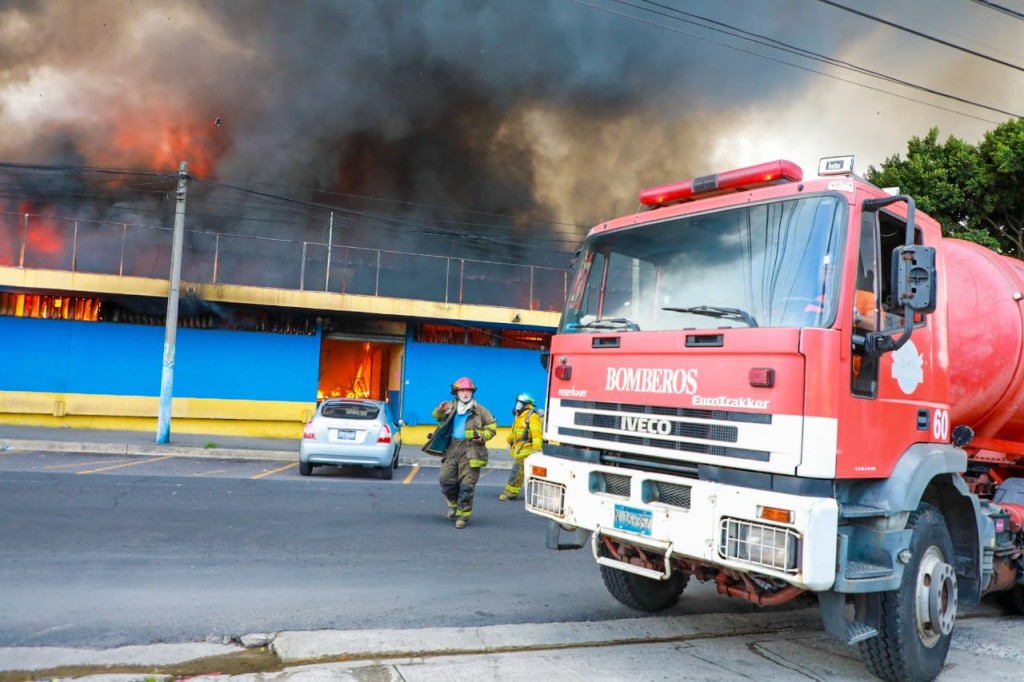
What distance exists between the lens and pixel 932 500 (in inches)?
174

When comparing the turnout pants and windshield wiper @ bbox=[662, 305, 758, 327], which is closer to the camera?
windshield wiper @ bbox=[662, 305, 758, 327]

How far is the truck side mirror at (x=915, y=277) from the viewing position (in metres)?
3.61

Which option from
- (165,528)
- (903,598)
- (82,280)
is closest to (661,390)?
(903,598)

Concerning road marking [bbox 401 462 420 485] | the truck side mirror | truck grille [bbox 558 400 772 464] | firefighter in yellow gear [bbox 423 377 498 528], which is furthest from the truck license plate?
road marking [bbox 401 462 420 485]

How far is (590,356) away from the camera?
454 cm

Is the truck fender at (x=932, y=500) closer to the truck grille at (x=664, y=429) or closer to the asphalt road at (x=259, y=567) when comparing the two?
the truck grille at (x=664, y=429)

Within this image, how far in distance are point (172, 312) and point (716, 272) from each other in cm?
1351

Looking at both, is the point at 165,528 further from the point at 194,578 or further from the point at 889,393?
the point at 889,393

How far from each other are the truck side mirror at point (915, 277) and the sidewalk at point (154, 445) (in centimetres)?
1263

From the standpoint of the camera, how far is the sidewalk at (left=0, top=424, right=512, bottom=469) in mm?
14703

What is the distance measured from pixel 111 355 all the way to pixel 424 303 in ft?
24.4

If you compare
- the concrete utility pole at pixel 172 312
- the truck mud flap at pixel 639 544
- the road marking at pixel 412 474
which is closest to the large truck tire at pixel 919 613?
the truck mud flap at pixel 639 544

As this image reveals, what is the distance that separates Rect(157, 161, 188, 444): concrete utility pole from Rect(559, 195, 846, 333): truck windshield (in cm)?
1248

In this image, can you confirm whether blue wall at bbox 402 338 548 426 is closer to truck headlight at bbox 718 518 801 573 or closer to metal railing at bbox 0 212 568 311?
metal railing at bbox 0 212 568 311
